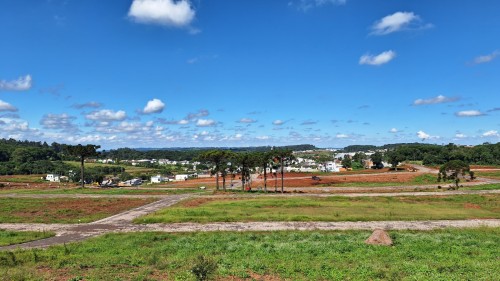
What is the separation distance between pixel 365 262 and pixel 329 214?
19864mm

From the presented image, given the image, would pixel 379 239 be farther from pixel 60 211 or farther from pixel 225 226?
pixel 60 211

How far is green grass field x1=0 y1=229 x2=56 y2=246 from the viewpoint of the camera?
1010 inches

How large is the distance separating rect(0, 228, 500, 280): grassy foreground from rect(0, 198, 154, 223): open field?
14.1 m

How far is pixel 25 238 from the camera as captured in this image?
26844 millimetres

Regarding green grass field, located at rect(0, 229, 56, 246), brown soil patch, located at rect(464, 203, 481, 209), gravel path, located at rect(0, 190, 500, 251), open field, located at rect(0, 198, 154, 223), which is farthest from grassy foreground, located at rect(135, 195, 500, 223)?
green grass field, located at rect(0, 229, 56, 246)

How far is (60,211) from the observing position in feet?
139

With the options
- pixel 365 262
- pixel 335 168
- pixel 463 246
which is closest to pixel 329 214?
pixel 463 246

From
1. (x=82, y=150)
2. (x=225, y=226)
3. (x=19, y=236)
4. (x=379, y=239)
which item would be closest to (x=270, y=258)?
(x=379, y=239)

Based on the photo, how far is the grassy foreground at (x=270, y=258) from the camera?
1594 cm

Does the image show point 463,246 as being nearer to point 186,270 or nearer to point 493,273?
point 493,273

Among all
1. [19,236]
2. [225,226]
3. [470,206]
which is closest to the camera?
[19,236]

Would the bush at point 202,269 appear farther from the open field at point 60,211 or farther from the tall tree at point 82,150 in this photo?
the tall tree at point 82,150

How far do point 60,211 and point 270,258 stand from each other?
1330 inches

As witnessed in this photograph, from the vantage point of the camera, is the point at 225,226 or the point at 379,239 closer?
the point at 379,239
